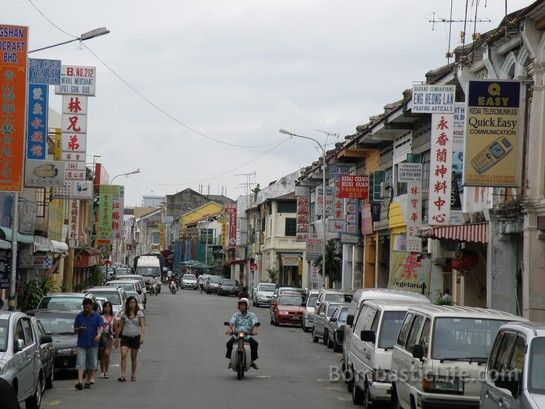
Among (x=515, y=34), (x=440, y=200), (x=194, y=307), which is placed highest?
(x=515, y=34)

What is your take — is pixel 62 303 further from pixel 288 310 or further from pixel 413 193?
pixel 288 310

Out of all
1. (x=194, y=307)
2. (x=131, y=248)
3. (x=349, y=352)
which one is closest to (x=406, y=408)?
(x=349, y=352)

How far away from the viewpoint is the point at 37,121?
31.1 metres

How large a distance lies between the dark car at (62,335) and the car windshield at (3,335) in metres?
5.99

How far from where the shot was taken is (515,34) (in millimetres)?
25641

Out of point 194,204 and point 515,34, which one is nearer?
point 515,34

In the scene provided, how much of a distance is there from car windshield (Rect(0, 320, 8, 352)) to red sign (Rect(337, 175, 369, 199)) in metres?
33.6

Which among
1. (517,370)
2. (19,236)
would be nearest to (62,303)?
(19,236)

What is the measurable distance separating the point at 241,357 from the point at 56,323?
170 inches

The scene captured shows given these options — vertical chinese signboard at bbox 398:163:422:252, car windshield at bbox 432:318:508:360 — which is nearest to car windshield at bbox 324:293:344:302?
vertical chinese signboard at bbox 398:163:422:252

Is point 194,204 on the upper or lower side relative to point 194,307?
upper

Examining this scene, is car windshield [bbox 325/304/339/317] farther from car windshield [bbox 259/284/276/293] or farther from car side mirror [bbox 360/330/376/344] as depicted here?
car windshield [bbox 259/284/276/293]

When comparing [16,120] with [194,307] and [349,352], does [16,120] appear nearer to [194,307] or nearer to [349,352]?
[349,352]

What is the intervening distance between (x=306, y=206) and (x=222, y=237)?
174ft
